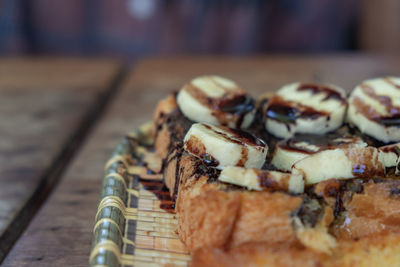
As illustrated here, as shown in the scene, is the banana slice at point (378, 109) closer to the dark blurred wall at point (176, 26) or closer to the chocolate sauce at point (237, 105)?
the chocolate sauce at point (237, 105)

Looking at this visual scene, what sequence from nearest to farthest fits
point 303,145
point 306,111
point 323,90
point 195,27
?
point 303,145
point 306,111
point 323,90
point 195,27

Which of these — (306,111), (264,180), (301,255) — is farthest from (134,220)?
(306,111)

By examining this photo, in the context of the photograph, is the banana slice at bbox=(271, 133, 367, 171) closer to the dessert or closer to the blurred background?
the dessert

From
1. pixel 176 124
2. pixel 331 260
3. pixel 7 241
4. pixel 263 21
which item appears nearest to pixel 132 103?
pixel 176 124

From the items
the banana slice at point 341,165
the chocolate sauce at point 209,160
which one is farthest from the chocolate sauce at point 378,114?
the chocolate sauce at point 209,160

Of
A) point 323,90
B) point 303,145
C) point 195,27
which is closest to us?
point 303,145

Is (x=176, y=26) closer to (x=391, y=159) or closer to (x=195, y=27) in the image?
(x=195, y=27)
